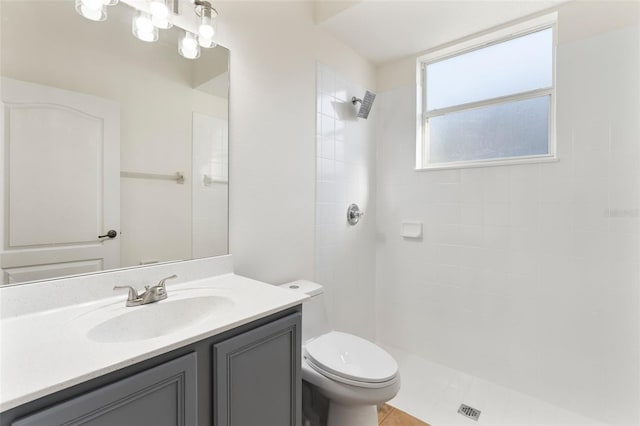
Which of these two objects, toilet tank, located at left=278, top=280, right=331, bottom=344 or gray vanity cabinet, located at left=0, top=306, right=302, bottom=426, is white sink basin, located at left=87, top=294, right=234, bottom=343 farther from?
toilet tank, located at left=278, top=280, right=331, bottom=344

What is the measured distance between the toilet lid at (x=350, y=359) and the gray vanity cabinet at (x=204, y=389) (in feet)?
0.93

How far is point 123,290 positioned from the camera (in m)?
1.07

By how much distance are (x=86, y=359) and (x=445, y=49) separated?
252cm

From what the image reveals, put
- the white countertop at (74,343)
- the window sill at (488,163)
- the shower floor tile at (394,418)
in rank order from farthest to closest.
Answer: the window sill at (488,163) < the shower floor tile at (394,418) < the white countertop at (74,343)

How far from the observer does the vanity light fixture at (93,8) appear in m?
1.00

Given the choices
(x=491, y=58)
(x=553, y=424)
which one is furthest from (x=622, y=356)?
(x=491, y=58)

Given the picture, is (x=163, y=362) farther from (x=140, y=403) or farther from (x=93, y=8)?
(x=93, y=8)

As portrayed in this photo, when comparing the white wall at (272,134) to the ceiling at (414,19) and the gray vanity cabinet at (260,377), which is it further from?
the gray vanity cabinet at (260,377)

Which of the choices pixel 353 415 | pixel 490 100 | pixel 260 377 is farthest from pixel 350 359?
pixel 490 100

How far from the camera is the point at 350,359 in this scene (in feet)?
4.62

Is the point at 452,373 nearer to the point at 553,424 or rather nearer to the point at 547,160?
the point at 553,424

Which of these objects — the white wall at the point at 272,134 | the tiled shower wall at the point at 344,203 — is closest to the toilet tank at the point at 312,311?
the white wall at the point at 272,134

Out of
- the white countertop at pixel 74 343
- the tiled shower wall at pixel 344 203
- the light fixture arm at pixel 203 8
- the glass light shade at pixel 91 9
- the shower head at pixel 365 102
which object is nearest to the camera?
the white countertop at pixel 74 343

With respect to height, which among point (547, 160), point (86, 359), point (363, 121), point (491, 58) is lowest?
point (86, 359)
